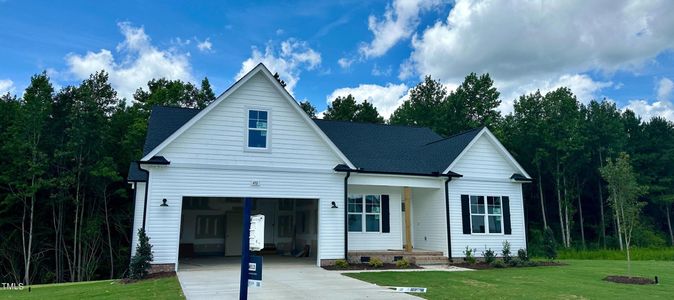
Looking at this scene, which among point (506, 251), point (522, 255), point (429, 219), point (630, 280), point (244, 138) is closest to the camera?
point (630, 280)

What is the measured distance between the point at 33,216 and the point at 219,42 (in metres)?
11.9

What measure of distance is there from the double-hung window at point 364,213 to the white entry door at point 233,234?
651cm

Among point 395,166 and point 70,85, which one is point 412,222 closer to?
point 395,166

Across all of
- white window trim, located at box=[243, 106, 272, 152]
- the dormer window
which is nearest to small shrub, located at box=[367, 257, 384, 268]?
white window trim, located at box=[243, 106, 272, 152]

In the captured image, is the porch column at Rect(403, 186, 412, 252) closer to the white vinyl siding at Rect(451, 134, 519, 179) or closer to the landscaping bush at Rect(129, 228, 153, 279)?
the white vinyl siding at Rect(451, 134, 519, 179)

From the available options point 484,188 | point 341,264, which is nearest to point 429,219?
point 484,188

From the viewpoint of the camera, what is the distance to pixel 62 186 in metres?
19.0

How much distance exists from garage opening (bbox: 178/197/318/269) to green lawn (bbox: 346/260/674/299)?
7780mm

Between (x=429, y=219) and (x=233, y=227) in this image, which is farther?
(x=233, y=227)

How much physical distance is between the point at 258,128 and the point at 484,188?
973cm

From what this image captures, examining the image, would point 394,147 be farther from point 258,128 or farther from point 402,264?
point 258,128

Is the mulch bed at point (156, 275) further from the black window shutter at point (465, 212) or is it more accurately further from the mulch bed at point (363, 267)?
the black window shutter at point (465, 212)

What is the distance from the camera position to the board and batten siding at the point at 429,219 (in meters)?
17.3

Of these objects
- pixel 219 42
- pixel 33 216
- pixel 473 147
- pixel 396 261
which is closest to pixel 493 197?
pixel 473 147
